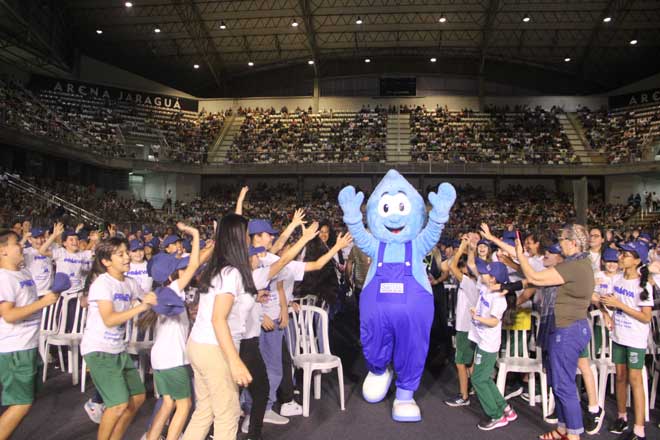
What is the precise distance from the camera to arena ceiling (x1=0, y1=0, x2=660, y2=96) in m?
20.0

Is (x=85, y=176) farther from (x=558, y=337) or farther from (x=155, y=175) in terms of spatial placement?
(x=558, y=337)

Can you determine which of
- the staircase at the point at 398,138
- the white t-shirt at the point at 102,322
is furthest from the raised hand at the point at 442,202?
the staircase at the point at 398,138

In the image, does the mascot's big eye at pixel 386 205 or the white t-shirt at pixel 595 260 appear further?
the white t-shirt at pixel 595 260

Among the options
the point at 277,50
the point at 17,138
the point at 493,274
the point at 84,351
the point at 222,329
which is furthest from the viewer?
the point at 277,50

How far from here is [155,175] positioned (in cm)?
2259

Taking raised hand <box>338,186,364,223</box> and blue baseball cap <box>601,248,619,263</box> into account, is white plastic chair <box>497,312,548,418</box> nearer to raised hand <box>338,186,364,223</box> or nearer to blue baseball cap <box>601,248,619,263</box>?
blue baseball cap <box>601,248,619,263</box>

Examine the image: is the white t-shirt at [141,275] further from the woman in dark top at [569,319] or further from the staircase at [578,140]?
the staircase at [578,140]

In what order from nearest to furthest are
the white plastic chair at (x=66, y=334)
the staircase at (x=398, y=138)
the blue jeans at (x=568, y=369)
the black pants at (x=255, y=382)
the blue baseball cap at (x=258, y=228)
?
the black pants at (x=255, y=382) < the blue jeans at (x=568, y=369) < the blue baseball cap at (x=258, y=228) < the white plastic chair at (x=66, y=334) < the staircase at (x=398, y=138)

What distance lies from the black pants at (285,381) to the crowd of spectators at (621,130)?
1906cm

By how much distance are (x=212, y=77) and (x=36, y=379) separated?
83.4ft

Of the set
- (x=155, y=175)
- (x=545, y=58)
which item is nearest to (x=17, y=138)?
(x=155, y=175)

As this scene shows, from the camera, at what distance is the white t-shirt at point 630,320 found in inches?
153

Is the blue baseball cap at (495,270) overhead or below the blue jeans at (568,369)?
overhead

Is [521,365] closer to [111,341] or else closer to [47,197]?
[111,341]
